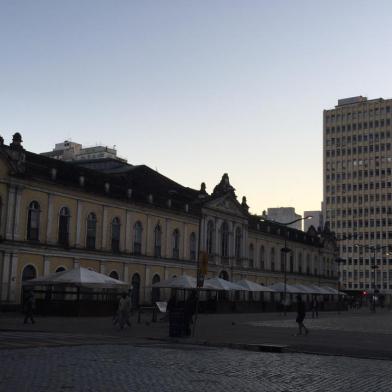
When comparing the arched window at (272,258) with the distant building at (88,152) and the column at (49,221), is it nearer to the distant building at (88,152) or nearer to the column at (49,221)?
the distant building at (88,152)

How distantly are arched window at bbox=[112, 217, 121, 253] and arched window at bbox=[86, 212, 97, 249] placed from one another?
7.91ft

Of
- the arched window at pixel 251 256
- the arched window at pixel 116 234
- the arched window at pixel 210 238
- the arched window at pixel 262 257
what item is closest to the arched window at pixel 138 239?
the arched window at pixel 116 234

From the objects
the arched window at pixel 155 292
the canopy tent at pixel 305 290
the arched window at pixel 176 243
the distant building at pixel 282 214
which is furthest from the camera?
the distant building at pixel 282 214

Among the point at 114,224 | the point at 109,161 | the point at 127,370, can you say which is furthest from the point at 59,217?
the point at 127,370

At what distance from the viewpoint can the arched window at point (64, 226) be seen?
1873 inches

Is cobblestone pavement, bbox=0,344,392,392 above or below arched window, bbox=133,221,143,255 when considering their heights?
below

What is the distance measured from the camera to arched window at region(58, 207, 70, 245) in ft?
156

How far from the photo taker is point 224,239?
6925 cm

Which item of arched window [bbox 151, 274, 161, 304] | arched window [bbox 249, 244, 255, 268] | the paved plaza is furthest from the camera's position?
arched window [bbox 249, 244, 255, 268]

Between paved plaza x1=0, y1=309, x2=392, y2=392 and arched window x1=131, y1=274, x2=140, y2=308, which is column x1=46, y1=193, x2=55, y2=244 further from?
paved plaza x1=0, y1=309, x2=392, y2=392

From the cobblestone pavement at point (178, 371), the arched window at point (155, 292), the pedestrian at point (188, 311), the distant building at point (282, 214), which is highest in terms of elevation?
the distant building at point (282, 214)

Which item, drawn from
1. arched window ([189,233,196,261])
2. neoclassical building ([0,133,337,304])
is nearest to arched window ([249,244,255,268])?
neoclassical building ([0,133,337,304])

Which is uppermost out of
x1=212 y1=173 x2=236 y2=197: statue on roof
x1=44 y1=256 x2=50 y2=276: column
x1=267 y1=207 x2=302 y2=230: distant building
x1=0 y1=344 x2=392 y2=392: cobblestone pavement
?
x1=267 y1=207 x2=302 y2=230: distant building

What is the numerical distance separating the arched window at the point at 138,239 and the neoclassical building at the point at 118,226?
90mm
